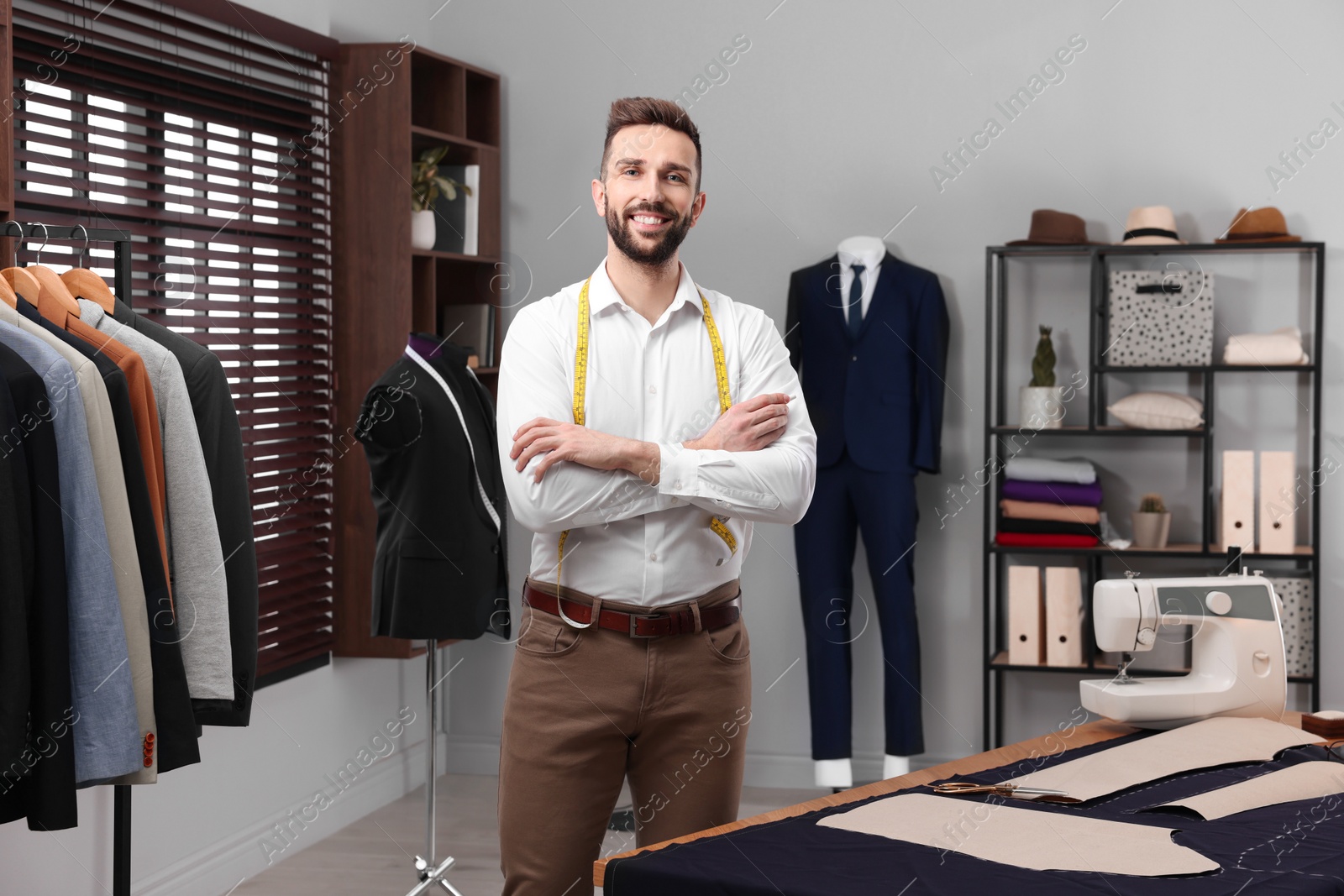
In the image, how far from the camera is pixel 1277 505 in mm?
3863

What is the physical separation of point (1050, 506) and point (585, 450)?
8.10 feet

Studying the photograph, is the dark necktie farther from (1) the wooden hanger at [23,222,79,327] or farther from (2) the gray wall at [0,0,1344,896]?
(1) the wooden hanger at [23,222,79,327]

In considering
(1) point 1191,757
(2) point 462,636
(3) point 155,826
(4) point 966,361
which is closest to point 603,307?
(1) point 1191,757

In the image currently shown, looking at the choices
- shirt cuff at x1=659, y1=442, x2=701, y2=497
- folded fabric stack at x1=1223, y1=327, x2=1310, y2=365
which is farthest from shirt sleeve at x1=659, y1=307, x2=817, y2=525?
folded fabric stack at x1=1223, y1=327, x2=1310, y2=365

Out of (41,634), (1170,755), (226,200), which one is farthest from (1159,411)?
(41,634)

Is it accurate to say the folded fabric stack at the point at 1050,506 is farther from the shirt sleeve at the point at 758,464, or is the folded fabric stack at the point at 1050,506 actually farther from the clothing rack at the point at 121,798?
the clothing rack at the point at 121,798

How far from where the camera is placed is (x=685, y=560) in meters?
1.96

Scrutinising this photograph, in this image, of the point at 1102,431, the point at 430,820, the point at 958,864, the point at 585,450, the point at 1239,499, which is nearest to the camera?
the point at 958,864

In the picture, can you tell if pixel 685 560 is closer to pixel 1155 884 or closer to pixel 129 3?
pixel 1155 884

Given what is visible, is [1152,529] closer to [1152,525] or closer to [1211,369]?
[1152,525]

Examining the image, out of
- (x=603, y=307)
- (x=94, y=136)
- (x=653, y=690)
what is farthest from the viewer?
(x=94, y=136)

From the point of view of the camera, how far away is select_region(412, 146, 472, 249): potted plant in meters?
4.10

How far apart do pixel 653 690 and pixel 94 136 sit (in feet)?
6.96

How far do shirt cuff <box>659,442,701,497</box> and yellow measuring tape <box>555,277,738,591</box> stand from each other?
0.11m
